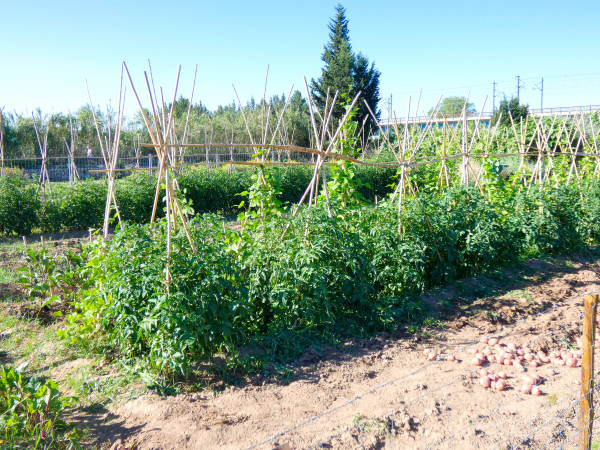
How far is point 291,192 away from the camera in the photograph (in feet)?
48.5

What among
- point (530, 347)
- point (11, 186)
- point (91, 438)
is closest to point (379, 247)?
point (530, 347)

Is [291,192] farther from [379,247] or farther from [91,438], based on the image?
[91,438]

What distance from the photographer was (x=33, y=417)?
293 cm

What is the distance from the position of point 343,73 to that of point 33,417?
96.6 feet

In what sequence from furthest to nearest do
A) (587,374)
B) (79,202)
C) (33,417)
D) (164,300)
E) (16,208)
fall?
(79,202) < (16,208) < (164,300) < (33,417) < (587,374)

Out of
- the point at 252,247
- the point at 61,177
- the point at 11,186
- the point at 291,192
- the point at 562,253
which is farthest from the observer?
the point at 61,177

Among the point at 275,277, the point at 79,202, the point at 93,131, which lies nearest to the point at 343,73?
the point at 93,131

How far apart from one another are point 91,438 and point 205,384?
93 cm

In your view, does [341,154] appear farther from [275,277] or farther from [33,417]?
[33,417]

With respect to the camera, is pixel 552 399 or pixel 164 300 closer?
pixel 164 300

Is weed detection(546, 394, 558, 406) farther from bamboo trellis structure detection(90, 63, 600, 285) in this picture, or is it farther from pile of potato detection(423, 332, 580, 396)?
bamboo trellis structure detection(90, 63, 600, 285)

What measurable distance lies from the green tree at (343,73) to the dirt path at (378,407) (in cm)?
2628

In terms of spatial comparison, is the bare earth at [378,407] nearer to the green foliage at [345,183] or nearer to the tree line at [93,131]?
the green foliage at [345,183]

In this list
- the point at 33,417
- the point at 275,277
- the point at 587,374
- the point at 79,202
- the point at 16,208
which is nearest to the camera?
the point at 587,374
